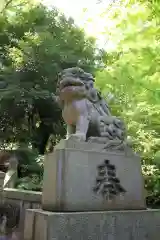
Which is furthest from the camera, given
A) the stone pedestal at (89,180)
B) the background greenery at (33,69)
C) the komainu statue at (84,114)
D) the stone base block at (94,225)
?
the background greenery at (33,69)

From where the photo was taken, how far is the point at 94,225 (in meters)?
4.46

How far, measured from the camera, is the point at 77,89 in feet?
17.2

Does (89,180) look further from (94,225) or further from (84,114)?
(84,114)

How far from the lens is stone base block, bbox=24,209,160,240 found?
4.15 m

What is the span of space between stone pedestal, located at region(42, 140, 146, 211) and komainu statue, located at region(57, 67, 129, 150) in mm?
255

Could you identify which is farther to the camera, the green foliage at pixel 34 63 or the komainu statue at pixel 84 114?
the green foliage at pixel 34 63

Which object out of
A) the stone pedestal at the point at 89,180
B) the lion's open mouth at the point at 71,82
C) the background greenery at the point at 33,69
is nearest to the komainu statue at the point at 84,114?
the lion's open mouth at the point at 71,82

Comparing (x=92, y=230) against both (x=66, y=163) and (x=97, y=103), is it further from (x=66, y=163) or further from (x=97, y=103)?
(x=97, y=103)

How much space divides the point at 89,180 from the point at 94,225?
0.70 meters

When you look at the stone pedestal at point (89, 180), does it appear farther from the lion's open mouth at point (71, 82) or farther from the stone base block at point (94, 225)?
the lion's open mouth at point (71, 82)

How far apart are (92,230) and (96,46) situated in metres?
15.3

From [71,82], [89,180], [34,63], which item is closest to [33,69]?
[34,63]

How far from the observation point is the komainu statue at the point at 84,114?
203 inches

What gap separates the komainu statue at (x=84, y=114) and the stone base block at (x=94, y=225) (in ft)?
4.05
